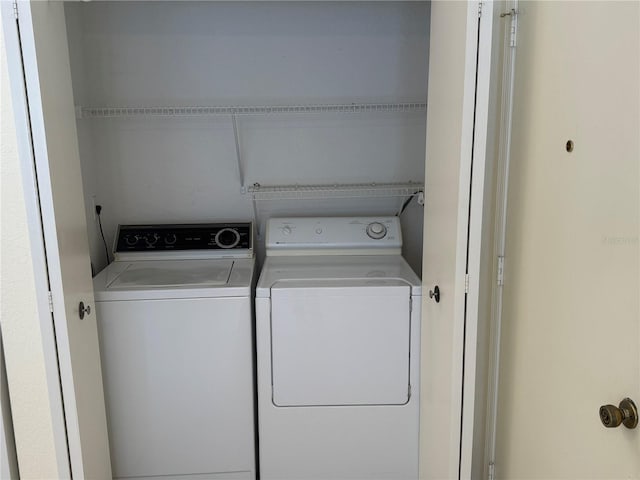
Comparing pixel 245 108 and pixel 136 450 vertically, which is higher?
pixel 245 108

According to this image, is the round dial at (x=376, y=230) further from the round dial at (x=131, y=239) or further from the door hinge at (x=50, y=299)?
the door hinge at (x=50, y=299)

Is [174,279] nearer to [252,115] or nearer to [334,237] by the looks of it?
[334,237]

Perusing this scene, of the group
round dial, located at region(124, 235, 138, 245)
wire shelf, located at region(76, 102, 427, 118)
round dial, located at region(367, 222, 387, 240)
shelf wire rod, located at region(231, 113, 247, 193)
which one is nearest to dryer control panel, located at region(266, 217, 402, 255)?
round dial, located at region(367, 222, 387, 240)

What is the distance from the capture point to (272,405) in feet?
7.14

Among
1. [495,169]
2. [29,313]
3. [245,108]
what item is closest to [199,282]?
[29,313]

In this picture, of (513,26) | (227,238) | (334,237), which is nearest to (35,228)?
(227,238)

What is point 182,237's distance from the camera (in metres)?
2.64

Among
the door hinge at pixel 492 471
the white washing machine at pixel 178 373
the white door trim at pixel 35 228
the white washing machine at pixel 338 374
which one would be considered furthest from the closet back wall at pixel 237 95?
the door hinge at pixel 492 471

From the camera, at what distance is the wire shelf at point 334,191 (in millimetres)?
2688

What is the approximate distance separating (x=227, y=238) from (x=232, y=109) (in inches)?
25.1

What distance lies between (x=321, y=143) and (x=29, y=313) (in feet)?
5.19

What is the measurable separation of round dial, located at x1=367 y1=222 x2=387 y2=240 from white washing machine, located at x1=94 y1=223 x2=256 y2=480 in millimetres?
687

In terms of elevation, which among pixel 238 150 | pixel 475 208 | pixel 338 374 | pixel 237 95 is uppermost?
pixel 237 95

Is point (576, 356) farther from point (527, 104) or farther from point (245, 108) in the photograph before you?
point (245, 108)
